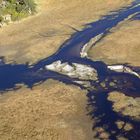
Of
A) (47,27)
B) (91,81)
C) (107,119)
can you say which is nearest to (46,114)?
(107,119)

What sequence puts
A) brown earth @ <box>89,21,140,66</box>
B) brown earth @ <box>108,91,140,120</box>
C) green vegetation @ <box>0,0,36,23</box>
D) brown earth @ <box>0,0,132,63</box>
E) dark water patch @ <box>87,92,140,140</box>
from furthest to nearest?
green vegetation @ <box>0,0,36,23</box> < brown earth @ <box>0,0,132,63</box> < brown earth @ <box>89,21,140,66</box> < brown earth @ <box>108,91,140,120</box> < dark water patch @ <box>87,92,140,140</box>

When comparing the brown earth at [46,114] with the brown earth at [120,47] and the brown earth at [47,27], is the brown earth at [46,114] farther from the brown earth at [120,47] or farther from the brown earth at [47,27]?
the brown earth at [47,27]

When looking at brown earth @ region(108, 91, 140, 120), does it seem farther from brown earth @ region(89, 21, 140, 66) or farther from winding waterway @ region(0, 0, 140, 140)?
brown earth @ region(89, 21, 140, 66)

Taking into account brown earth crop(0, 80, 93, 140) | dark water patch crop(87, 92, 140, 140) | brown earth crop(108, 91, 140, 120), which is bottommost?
brown earth crop(0, 80, 93, 140)

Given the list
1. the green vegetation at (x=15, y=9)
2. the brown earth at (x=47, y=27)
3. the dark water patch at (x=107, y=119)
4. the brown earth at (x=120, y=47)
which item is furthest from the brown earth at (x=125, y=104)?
the green vegetation at (x=15, y=9)

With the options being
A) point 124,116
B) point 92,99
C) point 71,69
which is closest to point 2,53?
point 71,69

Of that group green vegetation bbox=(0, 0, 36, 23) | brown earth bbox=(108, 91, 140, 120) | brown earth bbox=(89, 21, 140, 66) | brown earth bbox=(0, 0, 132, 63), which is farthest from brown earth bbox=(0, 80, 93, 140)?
green vegetation bbox=(0, 0, 36, 23)

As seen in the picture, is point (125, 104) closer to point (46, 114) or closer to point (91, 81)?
point (91, 81)
